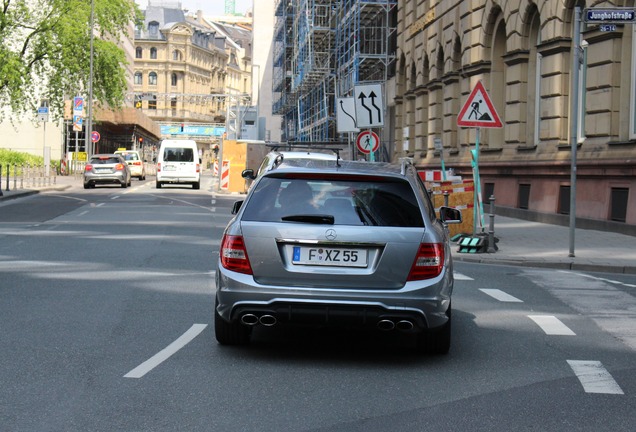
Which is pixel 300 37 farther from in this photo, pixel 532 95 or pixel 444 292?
pixel 444 292

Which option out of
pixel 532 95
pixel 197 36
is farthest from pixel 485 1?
pixel 197 36

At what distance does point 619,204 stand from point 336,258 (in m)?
15.5

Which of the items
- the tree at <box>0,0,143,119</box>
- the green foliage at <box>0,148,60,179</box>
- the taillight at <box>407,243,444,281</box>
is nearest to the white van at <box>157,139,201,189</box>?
the tree at <box>0,0,143,119</box>

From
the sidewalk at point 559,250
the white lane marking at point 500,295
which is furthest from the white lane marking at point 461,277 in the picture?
the sidewalk at point 559,250

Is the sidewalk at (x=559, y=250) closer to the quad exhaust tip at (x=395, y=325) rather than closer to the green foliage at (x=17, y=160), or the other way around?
the quad exhaust tip at (x=395, y=325)

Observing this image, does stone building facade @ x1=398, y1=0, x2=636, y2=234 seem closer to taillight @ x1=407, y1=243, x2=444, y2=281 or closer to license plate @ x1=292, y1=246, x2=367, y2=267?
taillight @ x1=407, y1=243, x2=444, y2=281

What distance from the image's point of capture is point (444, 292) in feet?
25.3

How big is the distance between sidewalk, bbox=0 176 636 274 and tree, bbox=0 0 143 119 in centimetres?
3460

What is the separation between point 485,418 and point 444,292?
175 centimetres

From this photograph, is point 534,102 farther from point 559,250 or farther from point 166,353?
point 166,353

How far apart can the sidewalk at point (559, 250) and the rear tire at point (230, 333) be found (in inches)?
353

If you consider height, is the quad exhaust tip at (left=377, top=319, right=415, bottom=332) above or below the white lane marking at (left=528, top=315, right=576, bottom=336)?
above

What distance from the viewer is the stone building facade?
2220cm

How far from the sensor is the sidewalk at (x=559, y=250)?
53.3ft
